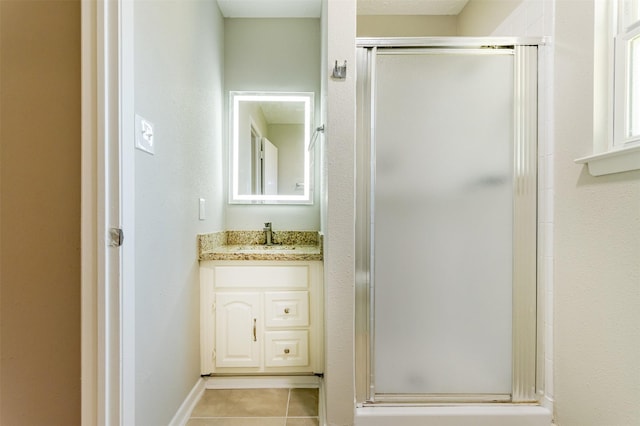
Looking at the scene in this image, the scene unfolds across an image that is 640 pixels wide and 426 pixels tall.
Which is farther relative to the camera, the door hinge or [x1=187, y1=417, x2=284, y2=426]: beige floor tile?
[x1=187, y1=417, x2=284, y2=426]: beige floor tile

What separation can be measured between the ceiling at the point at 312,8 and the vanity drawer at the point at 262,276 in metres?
→ 1.82

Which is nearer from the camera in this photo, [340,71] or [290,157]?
[340,71]

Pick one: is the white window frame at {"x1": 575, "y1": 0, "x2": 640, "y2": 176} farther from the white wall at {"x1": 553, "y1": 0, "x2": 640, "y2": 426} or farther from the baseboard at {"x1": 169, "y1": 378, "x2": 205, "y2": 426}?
the baseboard at {"x1": 169, "y1": 378, "x2": 205, "y2": 426}

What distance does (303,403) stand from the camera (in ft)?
5.45

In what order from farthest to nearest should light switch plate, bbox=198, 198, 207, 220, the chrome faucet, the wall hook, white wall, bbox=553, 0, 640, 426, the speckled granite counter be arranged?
the chrome faucet < the speckled granite counter < light switch plate, bbox=198, 198, 207, 220 < the wall hook < white wall, bbox=553, 0, 640, 426

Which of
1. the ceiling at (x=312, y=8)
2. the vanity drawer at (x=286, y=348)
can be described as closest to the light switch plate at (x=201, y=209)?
the vanity drawer at (x=286, y=348)

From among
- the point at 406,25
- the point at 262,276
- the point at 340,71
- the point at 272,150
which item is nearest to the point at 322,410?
the point at 262,276

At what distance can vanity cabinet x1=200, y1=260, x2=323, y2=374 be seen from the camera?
1.79m

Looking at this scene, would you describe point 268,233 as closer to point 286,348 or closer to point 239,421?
point 286,348

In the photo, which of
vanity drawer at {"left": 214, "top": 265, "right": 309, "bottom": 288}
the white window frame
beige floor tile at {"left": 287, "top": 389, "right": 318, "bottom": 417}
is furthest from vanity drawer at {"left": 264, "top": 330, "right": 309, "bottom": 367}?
the white window frame

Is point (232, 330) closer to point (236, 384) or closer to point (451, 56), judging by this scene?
point (236, 384)

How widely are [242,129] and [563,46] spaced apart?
1.95 m

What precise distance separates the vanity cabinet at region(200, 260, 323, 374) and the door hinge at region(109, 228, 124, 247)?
0.93m

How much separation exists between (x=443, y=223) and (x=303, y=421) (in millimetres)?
1200
